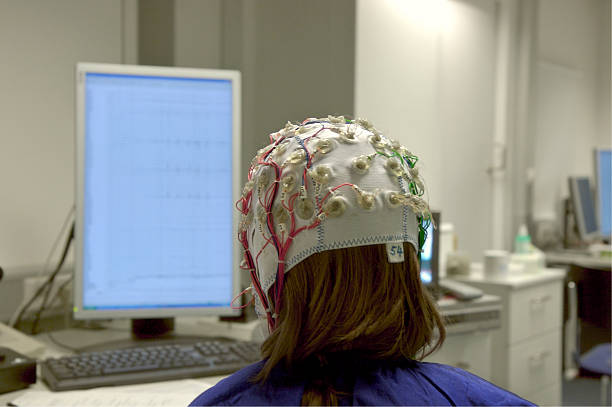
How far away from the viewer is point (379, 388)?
60cm

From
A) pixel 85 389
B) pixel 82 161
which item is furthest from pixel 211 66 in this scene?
pixel 85 389

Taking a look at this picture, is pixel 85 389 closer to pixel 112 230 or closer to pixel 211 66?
pixel 112 230

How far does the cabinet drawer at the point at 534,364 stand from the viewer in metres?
2.19

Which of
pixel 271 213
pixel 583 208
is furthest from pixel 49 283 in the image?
pixel 583 208

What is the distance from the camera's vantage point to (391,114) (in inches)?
87.8

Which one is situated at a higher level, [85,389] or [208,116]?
[208,116]

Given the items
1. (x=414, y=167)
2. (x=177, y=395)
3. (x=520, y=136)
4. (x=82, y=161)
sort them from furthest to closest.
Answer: (x=520, y=136), (x=82, y=161), (x=177, y=395), (x=414, y=167)

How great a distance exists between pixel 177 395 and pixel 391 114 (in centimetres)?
150

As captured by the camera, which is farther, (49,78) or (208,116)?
(49,78)

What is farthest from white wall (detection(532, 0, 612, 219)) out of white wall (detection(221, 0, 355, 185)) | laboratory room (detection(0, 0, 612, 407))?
white wall (detection(221, 0, 355, 185))

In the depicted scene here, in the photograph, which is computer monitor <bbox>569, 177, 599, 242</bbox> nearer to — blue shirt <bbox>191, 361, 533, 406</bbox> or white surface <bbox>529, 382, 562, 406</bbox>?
white surface <bbox>529, 382, 562, 406</bbox>

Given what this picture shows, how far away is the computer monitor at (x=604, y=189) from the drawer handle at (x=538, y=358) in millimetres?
1606

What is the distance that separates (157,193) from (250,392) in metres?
0.78

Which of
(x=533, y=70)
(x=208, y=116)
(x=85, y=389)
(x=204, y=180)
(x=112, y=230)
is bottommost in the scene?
(x=85, y=389)
